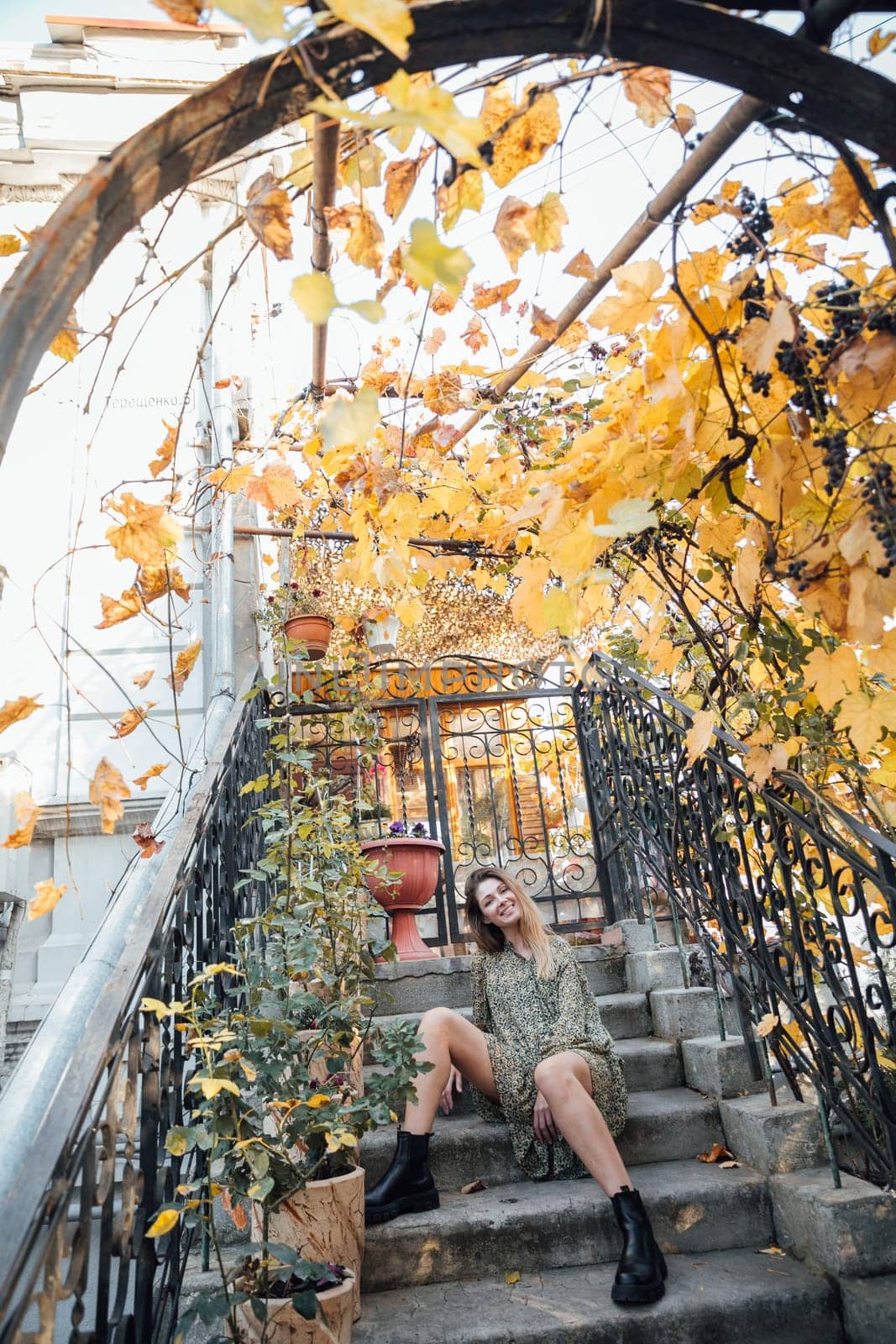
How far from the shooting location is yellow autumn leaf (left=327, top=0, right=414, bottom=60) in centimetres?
90

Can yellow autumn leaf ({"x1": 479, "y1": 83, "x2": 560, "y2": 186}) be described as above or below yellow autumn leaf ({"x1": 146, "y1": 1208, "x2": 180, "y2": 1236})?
above

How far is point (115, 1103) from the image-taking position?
169cm

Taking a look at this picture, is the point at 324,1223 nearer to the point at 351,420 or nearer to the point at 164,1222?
the point at 164,1222

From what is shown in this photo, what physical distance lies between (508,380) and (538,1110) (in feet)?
7.44

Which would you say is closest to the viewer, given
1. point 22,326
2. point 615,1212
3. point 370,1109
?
point 22,326

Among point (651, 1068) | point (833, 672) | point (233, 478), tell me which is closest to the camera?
point (833, 672)

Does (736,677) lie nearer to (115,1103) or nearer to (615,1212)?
(615,1212)

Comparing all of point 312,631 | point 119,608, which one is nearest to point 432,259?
point 119,608

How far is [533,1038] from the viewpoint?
2951 mm

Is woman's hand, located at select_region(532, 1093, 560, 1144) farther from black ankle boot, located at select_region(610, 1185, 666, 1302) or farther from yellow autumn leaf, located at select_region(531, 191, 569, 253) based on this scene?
yellow autumn leaf, located at select_region(531, 191, 569, 253)

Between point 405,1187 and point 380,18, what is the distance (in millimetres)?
2737

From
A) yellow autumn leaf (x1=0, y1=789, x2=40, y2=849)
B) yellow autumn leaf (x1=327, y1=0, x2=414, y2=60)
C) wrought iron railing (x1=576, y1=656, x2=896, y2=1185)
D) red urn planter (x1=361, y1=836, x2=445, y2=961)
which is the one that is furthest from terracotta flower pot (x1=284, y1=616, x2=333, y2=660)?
yellow autumn leaf (x1=327, y1=0, x2=414, y2=60)

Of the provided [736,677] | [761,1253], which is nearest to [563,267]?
[736,677]

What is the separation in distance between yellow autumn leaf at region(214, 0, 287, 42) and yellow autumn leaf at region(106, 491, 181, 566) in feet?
2.65
